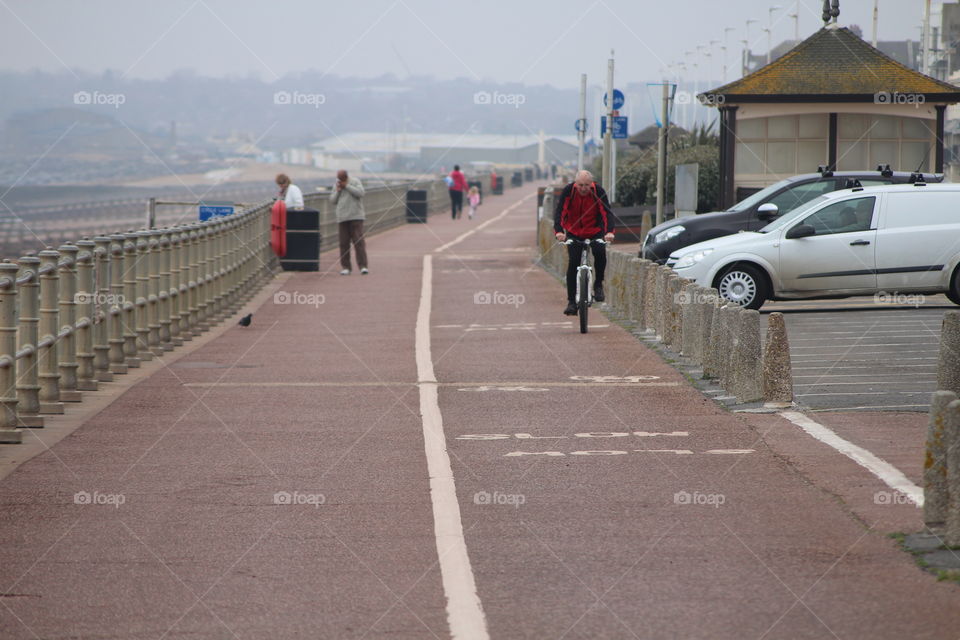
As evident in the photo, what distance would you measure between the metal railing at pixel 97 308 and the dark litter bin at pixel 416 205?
108ft

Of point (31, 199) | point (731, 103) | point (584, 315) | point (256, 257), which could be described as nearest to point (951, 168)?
point (731, 103)

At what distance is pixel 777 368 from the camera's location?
1148 cm

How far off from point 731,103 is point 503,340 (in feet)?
43.0

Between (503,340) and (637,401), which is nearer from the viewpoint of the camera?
(637,401)

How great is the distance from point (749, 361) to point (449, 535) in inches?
189

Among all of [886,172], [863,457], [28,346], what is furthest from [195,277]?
[863,457]

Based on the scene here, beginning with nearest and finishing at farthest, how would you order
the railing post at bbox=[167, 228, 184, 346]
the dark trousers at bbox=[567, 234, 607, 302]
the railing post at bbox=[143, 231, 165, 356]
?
1. the railing post at bbox=[143, 231, 165, 356]
2. the dark trousers at bbox=[567, 234, 607, 302]
3. the railing post at bbox=[167, 228, 184, 346]

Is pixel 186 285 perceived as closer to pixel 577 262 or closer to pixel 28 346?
pixel 577 262

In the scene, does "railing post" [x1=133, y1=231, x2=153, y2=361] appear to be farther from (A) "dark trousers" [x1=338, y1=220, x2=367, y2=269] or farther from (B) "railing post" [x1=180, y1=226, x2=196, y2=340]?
(A) "dark trousers" [x1=338, y1=220, x2=367, y2=269]

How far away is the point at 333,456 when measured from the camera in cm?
988

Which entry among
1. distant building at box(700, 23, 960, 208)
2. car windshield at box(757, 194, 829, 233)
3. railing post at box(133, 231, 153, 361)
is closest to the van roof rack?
car windshield at box(757, 194, 829, 233)

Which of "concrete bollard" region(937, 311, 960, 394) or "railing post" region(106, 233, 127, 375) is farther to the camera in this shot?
"railing post" region(106, 233, 127, 375)

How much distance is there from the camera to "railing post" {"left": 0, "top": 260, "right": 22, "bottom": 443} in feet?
34.8

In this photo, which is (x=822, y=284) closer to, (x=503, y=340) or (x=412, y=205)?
(x=503, y=340)
